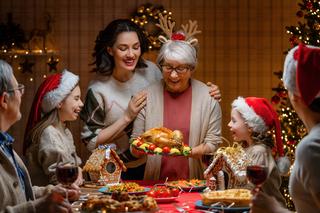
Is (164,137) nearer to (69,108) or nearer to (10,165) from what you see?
(69,108)

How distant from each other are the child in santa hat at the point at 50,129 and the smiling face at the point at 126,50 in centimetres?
71

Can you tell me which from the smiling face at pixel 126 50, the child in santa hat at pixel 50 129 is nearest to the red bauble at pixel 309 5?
the smiling face at pixel 126 50

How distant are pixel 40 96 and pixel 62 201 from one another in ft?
6.31

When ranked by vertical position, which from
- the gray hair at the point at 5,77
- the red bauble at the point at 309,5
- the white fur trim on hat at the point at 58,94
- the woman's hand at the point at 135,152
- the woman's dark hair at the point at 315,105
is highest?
the red bauble at the point at 309,5

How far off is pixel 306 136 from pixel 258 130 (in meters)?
1.47

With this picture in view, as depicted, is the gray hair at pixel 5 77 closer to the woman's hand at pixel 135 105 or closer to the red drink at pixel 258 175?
the red drink at pixel 258 175

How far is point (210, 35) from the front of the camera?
7.54 meters

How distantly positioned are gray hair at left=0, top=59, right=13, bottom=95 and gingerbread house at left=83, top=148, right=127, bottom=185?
158 centimetres

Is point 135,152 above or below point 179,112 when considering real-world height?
below

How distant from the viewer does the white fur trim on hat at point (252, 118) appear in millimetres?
4410

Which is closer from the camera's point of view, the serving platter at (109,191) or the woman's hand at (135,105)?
the serving platter at (109,191)

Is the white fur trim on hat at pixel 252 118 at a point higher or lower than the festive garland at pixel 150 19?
lower

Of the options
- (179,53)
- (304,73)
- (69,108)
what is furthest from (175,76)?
(304,73)

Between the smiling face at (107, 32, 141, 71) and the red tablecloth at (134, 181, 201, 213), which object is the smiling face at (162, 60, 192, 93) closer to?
the smiling face at (107, 32, 141, 71)
